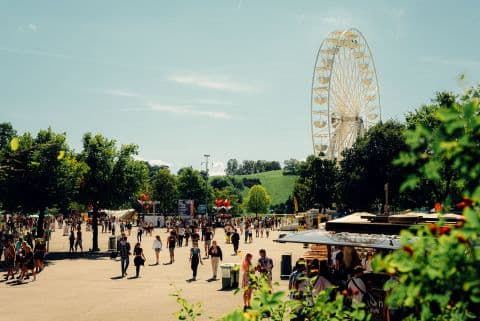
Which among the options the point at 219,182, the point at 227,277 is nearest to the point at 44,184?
the point at 227,277

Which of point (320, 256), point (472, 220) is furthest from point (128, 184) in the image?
point (472, 220)

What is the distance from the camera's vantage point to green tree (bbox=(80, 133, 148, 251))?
3331cm

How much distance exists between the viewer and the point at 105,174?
33250mm

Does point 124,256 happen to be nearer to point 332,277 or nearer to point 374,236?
point 332,277

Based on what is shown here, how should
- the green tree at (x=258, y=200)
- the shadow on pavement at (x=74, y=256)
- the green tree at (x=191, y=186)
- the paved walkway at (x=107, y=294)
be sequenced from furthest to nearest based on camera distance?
the green tree at (x=258, y=200) → the green tree at (x=191, y=186) → the shadow on pavement at (x=74, y=256) → the paved walkway at (x=107, y=294)

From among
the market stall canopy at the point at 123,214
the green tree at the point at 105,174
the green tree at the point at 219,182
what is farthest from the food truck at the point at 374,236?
the green tree at the point at 219,182

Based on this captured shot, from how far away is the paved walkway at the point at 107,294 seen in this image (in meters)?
13.7

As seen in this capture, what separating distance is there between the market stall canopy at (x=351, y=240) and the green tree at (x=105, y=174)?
873 inches

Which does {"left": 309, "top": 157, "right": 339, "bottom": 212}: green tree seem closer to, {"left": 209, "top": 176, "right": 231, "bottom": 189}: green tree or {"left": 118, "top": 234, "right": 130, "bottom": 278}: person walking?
{"left": 118, "top": 234, "right": 130, "bottom": 278}: person walking

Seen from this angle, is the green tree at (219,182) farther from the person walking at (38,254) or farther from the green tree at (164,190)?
the person walking at (38,254)

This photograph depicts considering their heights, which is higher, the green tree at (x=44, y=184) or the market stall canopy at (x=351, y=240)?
the green tree at (x=44, y=184)

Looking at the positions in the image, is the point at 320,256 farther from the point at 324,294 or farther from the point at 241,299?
the point at 324,294

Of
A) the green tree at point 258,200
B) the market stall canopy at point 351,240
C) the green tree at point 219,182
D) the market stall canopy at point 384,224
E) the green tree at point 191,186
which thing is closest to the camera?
the market stall canopy at point 351,240

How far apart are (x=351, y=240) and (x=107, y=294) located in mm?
9154
